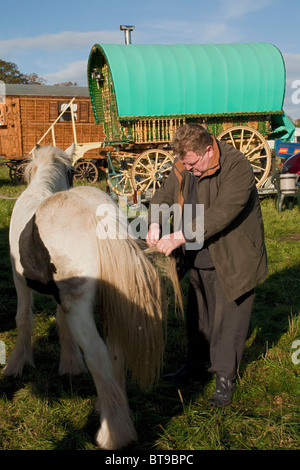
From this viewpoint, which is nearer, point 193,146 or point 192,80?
point 193,146

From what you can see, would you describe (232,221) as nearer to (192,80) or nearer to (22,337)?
(22,337)

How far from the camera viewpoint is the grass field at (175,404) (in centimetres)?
236

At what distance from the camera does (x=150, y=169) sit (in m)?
9.44

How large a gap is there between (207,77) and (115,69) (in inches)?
83.2

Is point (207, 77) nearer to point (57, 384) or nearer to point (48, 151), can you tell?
point (48, 151)

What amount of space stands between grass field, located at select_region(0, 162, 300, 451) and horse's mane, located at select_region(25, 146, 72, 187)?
4.96 ft

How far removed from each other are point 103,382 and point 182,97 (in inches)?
320

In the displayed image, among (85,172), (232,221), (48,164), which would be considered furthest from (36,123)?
(232,221)

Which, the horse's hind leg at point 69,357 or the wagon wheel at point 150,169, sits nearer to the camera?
the horse's hind leg at point 69,357

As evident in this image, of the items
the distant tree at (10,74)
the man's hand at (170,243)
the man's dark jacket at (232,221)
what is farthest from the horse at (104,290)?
the distant tree at (10,74)

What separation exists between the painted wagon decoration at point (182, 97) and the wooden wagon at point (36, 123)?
530 cm

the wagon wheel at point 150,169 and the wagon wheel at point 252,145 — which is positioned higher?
the wagon wheel at point 252,145

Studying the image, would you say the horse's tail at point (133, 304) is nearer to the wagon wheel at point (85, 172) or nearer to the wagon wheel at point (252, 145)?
the wagon wheel at point (252, 145)

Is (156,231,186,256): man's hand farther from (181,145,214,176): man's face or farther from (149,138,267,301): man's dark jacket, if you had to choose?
(181,145,214,176): man's face
